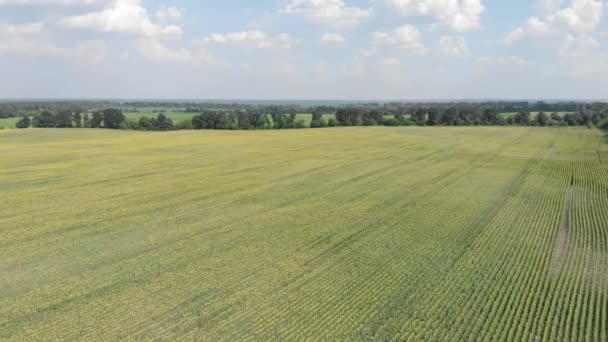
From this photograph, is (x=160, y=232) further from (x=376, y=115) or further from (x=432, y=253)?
(x=376, y=115)

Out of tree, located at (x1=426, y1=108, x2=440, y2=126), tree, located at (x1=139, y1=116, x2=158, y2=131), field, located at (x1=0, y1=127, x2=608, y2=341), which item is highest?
tree, located at (x1=426, y1=108, x2=440, y2=126)

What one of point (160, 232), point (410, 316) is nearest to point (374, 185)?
point (160, 232)

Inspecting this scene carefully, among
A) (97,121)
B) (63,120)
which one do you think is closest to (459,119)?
(97,121)

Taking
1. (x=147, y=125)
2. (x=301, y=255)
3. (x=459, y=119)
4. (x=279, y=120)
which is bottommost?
(x=301, y=255)

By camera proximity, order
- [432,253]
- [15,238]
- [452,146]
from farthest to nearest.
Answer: [452,146] < [15,238] < [432,253]

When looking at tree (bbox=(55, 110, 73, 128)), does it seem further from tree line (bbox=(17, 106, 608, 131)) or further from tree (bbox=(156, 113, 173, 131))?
tree (bbox=(156, 113, 173, 131))

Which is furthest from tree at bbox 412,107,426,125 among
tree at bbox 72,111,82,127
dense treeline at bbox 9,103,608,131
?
tree at bbox 72,111,82,127

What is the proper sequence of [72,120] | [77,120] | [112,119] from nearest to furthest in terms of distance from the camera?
[112,119], [72,120], [77,120]

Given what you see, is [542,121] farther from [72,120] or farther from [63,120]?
[63,120]

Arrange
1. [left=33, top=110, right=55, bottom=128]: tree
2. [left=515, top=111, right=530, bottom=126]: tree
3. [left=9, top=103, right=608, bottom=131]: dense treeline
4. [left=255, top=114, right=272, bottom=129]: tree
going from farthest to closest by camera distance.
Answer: [left=515, top=111, right=530, bottom=126]: tree, [left=255, top=114, right=272, bottom=129]: tree, [left=9, top=103, right=608, bottom=131]: dense treeline, [left=33, top=110, right=55, bottom=128]: tree
